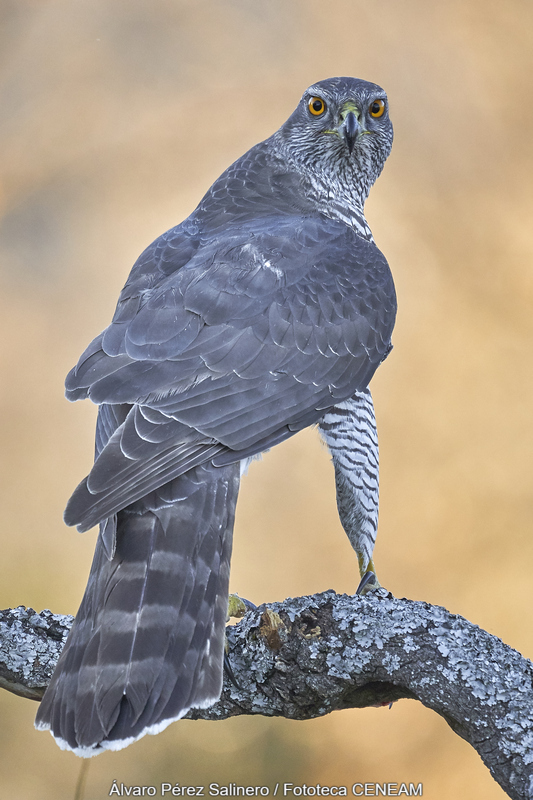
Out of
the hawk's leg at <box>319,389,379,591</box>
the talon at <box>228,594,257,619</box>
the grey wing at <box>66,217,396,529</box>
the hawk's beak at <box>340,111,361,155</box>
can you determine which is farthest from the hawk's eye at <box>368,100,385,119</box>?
the talon at <box>228,594,257,619</box>

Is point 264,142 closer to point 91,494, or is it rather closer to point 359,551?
point 359,551

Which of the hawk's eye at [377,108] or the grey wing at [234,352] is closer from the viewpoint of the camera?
the grey wing at [234,352]

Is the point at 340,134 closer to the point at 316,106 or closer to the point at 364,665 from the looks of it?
the point at 316,106

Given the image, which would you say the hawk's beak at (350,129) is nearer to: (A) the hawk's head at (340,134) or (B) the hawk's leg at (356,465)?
→ (A) the hawk's head at (340,134)

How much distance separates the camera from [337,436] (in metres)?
2.57

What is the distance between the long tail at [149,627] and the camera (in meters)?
1.67

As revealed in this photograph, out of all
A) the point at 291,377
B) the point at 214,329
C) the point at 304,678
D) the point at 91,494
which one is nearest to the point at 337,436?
the point at 291,377

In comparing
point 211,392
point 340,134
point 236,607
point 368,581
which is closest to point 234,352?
point 211,392

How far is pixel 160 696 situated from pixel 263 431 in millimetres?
680

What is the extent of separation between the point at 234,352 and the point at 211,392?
16cm

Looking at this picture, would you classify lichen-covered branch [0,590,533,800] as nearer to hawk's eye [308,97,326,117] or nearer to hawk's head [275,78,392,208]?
hawk's head [275,78,392,208]

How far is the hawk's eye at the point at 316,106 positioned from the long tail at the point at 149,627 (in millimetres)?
1672

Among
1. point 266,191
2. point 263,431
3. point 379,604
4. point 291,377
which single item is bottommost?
point 379,604

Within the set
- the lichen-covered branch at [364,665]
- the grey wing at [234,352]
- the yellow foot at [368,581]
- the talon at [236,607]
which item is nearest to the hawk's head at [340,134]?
the grey wing at [234,352]
